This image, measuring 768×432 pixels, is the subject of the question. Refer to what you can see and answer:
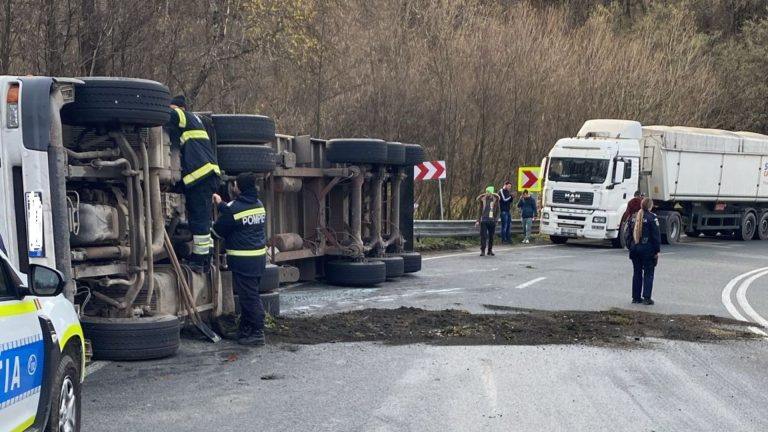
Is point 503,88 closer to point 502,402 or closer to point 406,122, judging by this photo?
point 406,122

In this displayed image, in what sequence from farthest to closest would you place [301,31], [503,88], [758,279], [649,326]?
1. [503,88]
2. [301,31]
3. [758,279]
4. [649,326]

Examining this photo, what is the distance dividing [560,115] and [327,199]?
66.3 feet

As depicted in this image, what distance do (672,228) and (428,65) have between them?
31.1 ft

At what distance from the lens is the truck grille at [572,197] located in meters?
25.8

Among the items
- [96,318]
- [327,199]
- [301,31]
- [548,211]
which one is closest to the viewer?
[96,318]

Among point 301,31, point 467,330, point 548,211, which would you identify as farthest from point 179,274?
point 548,211

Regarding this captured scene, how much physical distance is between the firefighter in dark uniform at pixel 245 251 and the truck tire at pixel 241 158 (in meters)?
1.00

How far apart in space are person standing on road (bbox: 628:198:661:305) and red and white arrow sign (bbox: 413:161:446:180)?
12.0 meters

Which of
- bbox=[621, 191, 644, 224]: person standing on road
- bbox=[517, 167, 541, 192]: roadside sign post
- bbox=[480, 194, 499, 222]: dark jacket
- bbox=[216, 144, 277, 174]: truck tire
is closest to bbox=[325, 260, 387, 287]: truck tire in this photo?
bbox=[216, 144, 277, 174]: truck tire

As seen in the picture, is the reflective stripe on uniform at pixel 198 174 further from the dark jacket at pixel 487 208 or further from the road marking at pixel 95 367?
the dark jacket at pixel 487 208

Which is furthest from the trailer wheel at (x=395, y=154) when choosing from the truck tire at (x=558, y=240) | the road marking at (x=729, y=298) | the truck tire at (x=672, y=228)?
the truck tire at (x=672, y=228)

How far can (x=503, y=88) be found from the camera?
104 feet

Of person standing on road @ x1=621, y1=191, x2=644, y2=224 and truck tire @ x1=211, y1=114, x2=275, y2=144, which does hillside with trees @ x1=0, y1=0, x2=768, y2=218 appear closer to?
truck tire @ x1=211, y1=114, x2=275, y2=144

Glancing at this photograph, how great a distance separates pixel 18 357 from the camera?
460 cm
